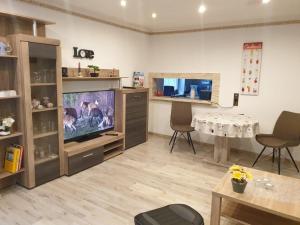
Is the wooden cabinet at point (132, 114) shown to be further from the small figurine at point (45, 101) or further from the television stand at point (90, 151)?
the small figurine at point (45, 101)

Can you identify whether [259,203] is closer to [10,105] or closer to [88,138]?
[88,138]

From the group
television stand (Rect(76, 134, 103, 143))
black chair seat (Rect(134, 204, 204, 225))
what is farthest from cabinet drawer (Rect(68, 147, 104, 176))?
black chair seat (Rect(134, 204, 204, 225))

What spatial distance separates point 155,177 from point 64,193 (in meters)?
1.24

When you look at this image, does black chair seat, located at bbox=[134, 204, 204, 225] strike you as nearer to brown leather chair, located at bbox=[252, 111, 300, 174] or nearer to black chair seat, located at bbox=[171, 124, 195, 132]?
brown leather chair, located at bbox=[252, 111, 300, 174]

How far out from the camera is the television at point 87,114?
11.9ft

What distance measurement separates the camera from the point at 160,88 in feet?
18.6

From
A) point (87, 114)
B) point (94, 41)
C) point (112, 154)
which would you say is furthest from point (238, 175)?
point (94, 41)

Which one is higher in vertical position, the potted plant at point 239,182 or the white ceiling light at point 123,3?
the white ceiling light at point 123,3

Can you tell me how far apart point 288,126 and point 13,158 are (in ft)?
13.1

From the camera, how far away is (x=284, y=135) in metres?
3.92

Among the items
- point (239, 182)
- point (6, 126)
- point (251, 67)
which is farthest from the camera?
point (251, 67)

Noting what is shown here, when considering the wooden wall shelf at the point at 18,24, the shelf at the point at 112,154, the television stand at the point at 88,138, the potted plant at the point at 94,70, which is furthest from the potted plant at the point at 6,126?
the shelf at the point at 112,154

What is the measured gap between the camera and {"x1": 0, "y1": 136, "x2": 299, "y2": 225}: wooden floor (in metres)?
2.49

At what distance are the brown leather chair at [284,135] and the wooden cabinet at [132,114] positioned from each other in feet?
7.09
